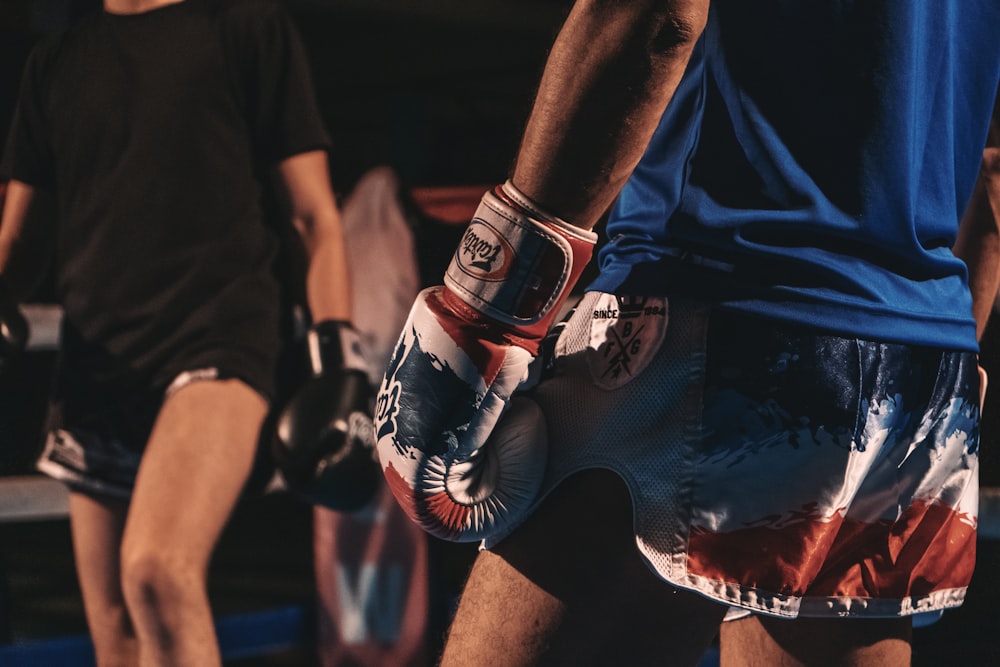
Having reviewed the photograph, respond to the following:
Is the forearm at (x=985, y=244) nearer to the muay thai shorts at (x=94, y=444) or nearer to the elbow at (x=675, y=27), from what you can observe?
the elbow at (x=675, y=27)

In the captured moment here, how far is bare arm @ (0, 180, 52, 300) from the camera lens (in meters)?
2.53

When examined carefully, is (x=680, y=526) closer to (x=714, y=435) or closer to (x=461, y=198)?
(x=714, y=435)

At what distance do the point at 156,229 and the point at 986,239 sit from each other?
64.2 inches

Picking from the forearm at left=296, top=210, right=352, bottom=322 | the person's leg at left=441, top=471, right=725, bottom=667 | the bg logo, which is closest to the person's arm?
the person's leg at left=441, top=471, right=725, bottom=667

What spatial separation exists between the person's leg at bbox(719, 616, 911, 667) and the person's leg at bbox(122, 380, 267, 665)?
118cm

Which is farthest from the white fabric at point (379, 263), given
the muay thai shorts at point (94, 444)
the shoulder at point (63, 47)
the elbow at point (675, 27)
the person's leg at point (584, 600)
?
the elbow at point (675, 27)

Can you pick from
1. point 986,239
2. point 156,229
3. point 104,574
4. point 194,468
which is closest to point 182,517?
point 194,468

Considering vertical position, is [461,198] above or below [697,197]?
below

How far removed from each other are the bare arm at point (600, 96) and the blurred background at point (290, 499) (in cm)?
15

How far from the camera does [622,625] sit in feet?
3.32

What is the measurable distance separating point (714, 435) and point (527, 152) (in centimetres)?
30

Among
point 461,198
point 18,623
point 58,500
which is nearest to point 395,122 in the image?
point 461,198

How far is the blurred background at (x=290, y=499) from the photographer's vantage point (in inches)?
124

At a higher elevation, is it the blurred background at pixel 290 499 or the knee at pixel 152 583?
the knee at pixel 152 583
